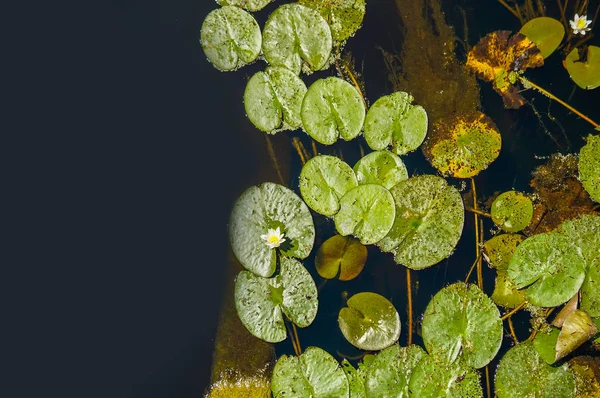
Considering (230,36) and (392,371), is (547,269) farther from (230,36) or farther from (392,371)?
(230,36)

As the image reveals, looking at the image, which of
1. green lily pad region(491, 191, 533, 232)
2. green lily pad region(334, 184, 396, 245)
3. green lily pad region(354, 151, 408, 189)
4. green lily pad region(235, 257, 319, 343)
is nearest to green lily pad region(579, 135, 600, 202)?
green lily pad region(491, 191, 533, 232)

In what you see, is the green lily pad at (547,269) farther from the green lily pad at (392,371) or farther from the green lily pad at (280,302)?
the green lily pad at (280,302)

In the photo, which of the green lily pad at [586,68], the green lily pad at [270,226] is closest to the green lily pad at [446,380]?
the green lily pad at [270,226]

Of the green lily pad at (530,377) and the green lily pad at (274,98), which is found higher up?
the green lily pad at (274,98)

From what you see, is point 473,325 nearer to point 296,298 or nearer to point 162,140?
point 296,298

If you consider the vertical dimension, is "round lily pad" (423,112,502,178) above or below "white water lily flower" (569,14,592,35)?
below

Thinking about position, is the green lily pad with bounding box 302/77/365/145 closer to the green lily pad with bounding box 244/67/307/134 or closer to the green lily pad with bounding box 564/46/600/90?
the green lily pad with bounding box 244/67/307/134

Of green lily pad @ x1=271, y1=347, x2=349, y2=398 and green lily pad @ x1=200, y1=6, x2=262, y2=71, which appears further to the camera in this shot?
green lily pad @ x1=200, y1=6, x2=262, y2=71
